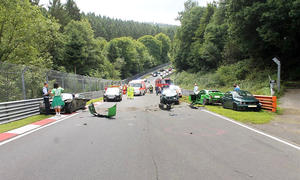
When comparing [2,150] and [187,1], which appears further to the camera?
[187,1]

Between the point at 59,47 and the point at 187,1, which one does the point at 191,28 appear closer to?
the point at 187,1

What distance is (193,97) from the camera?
58.6ft

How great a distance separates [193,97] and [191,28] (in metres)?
42.1

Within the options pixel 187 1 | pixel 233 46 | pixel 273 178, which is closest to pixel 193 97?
pixel 273 178

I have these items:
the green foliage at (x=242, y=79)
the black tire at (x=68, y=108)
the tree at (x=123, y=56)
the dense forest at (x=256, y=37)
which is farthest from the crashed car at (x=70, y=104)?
the tree at (x=123, y=56)

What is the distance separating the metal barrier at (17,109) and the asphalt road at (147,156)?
3199 millimetres

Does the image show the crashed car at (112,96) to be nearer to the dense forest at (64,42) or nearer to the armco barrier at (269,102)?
the dense forest at (64,42)

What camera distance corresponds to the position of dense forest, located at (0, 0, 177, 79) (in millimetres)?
24625

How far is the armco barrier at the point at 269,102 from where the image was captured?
13.1 m

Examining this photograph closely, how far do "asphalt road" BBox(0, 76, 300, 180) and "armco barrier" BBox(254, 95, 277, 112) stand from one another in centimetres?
662

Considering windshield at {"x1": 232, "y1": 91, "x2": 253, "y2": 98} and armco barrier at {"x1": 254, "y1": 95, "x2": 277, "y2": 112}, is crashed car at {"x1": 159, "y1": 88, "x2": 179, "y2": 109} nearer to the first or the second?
windshield at {"x1": 232, "y1": 91, "x2": 253, "y2": 98}

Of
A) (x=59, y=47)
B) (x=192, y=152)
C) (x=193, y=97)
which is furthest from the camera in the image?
(x=59, y=47)

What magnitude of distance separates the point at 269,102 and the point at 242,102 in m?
1.63

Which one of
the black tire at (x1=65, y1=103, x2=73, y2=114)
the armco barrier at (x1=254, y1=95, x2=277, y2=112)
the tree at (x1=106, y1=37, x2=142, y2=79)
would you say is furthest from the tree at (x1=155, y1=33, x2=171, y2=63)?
the black tire at (x1=65, y1=103, x2=73, y2=114)
